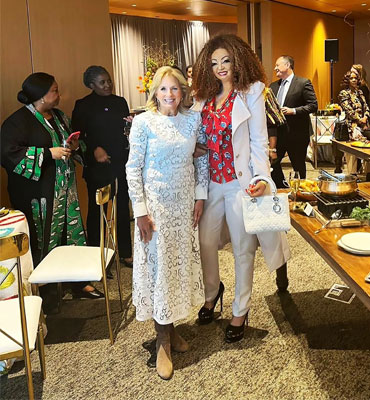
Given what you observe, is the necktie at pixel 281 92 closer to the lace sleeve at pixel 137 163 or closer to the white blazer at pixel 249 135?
the white blazer at pixel 249 135

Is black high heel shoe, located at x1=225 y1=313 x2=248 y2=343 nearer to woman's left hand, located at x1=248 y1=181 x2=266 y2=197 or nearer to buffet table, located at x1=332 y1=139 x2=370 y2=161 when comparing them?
woman's left hand, located at x1=248 y1=181 x2=266 y2=197

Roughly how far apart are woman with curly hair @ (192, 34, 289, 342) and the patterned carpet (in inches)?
8.8

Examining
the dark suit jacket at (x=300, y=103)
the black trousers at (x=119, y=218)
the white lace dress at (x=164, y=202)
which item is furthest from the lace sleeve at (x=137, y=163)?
the dark suit jacket at (x=300, y=103)

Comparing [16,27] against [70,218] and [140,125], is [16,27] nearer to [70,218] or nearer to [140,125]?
[70,218]

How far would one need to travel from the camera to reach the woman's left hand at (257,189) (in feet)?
7.32

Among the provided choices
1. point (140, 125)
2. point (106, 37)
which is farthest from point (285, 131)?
point (140, 125)

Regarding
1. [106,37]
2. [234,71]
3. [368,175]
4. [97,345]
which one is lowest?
[97,345]

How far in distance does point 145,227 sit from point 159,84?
647mm

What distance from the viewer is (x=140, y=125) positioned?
213 cm

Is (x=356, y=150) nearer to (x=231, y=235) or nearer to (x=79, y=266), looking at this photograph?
(x=231, y=235)

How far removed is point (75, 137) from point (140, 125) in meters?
1.05

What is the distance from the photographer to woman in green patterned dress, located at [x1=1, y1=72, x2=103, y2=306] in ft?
9.53

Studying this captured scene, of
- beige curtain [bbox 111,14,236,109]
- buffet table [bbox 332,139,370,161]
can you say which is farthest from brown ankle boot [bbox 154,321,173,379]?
beige curtain [bbox 111,14,236,109]

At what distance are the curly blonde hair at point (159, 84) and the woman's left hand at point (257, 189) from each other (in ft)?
1.59
